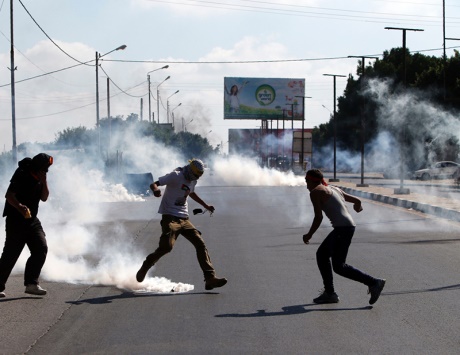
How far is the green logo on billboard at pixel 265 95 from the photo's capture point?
8412cm

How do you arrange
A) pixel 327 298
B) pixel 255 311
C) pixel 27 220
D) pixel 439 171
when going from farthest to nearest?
pixel 439 171 → pixel 27 220 → pixel 327 298 → pixel 255 311

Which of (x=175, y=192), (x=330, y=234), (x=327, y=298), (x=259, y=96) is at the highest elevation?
(x=259, y=96)

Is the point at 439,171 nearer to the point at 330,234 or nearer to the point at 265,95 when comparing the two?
the point at 265,95

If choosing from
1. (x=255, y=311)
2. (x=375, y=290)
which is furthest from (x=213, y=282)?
(x=375, y=290)

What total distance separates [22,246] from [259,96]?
251 ft

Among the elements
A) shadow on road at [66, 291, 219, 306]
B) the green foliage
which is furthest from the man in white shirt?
the green foliage

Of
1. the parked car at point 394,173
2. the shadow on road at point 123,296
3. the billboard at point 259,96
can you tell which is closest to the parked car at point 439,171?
the parked car at point 394,173

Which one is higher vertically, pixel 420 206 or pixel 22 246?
A: pixel 22 246

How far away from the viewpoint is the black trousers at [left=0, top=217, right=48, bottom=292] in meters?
8.73

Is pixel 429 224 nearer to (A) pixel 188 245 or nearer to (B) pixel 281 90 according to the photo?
(A) pixel 188 245

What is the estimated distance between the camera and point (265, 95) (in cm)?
8506

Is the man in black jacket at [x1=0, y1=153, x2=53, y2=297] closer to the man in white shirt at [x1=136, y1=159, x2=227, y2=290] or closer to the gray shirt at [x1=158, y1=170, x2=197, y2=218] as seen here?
the man in white shirt at [x1=136, y1=159, x2=227, y2=290]

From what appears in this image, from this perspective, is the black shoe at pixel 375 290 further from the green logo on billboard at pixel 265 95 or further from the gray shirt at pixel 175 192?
the green logo on billboard at pixel 265 95

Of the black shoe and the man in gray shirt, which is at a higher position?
the man in gray shirt
